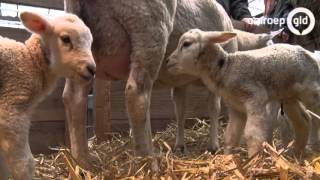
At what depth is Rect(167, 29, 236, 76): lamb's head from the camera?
3.70m

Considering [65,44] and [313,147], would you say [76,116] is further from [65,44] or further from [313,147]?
[313,147]

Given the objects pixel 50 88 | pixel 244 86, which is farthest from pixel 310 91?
pixel 50 88

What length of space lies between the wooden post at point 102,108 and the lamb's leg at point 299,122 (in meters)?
1.74

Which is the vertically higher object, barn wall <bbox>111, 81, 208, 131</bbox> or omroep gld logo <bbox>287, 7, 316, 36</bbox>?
omroep gld logo <bbox>287, 7, 316, 36</bbox>

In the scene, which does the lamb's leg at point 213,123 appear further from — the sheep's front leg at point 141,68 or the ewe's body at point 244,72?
the sheep's front leg at point 141,68

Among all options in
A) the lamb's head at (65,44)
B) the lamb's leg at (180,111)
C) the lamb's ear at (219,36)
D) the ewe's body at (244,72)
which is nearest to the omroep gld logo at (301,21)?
the lamb's leg at (180,111)

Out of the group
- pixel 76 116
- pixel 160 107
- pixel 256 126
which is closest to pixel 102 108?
pixel 160 107

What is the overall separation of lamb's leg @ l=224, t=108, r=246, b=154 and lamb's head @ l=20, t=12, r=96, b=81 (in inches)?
56.8

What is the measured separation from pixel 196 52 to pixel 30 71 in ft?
4.74

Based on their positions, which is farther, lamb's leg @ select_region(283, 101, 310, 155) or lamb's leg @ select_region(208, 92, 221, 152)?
lamb's leg @ select_region(208, 92, 221, 152)

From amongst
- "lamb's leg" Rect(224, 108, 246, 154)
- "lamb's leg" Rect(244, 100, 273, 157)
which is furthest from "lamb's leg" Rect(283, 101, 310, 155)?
"lamb's leg" Rect(244, 100, 273, 157)

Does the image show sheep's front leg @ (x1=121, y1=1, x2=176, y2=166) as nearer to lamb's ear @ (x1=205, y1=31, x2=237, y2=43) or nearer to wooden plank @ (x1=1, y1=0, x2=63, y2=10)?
lamb's ear @ (x1=205, y1=31, x2=237, y2=43)

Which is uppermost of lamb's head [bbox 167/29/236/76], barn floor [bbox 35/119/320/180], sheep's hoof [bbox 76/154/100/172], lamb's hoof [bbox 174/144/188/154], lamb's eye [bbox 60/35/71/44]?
lamb's eye [bbox 60/35/71/44]

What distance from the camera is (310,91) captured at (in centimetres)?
375
